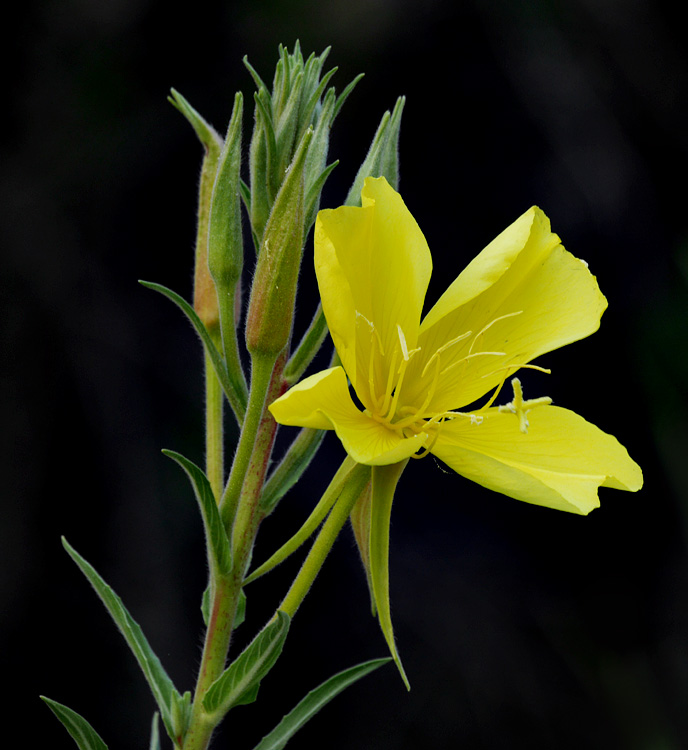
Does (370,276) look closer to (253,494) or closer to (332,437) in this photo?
(253,494)

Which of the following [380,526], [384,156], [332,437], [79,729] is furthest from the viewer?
[332,437]

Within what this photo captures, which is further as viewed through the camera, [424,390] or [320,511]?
[424,390]

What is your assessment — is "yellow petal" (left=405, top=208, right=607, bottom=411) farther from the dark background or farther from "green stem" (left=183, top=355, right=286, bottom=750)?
the dark background

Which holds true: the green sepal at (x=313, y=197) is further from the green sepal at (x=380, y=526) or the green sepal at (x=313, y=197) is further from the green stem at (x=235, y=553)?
the green sepal at (x=380, y=526)

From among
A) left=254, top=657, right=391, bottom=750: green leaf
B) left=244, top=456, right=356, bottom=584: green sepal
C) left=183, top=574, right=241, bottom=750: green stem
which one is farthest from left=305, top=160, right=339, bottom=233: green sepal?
left=254, top=657, right=391, bottom=750: green leaf

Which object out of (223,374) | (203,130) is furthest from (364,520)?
(203,130)

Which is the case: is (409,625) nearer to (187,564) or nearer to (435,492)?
(435,492)

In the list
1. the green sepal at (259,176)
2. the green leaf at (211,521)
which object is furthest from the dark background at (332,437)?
the green leaf at (211,521)
